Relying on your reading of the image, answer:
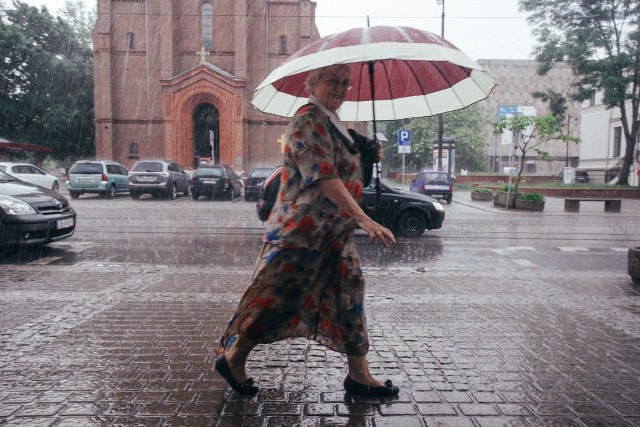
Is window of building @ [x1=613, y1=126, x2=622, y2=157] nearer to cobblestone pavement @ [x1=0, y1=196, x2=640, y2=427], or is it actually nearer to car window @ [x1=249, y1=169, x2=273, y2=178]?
car window @ [x1=249, y1=169, x2=273, y2=178]

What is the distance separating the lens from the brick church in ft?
114

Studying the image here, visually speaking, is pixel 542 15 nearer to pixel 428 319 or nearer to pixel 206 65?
pixel 206 65

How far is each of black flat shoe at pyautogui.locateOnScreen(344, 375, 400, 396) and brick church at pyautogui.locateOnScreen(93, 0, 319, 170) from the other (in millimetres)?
32427

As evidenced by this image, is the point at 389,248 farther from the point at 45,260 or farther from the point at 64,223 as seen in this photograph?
the point at 45,260

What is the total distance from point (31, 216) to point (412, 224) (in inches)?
302

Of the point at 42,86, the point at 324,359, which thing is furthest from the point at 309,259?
the point at 42,86

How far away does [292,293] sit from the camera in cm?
303

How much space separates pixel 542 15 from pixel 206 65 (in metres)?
21.8

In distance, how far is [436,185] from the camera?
83.1ft

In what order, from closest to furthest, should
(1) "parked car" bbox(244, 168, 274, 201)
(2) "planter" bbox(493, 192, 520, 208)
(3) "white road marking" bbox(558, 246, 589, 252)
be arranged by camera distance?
(3) "white road marking" bbox(558, 246, 589, 252)
(2) "planter" bbox(493, 192, 520, 208)
(1) "parked car" bbox(244, 168, 274, 201)

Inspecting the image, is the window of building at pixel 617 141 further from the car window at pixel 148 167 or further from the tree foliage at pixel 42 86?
the tree foliage at pixel 42 86

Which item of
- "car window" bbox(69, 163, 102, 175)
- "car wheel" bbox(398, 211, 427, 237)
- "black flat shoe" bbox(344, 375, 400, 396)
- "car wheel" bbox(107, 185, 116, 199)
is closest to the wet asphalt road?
"car wheel" bbox(398, 211, 427, 237)

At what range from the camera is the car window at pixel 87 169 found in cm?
2356

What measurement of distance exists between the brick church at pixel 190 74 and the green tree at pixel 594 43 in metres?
15.2
